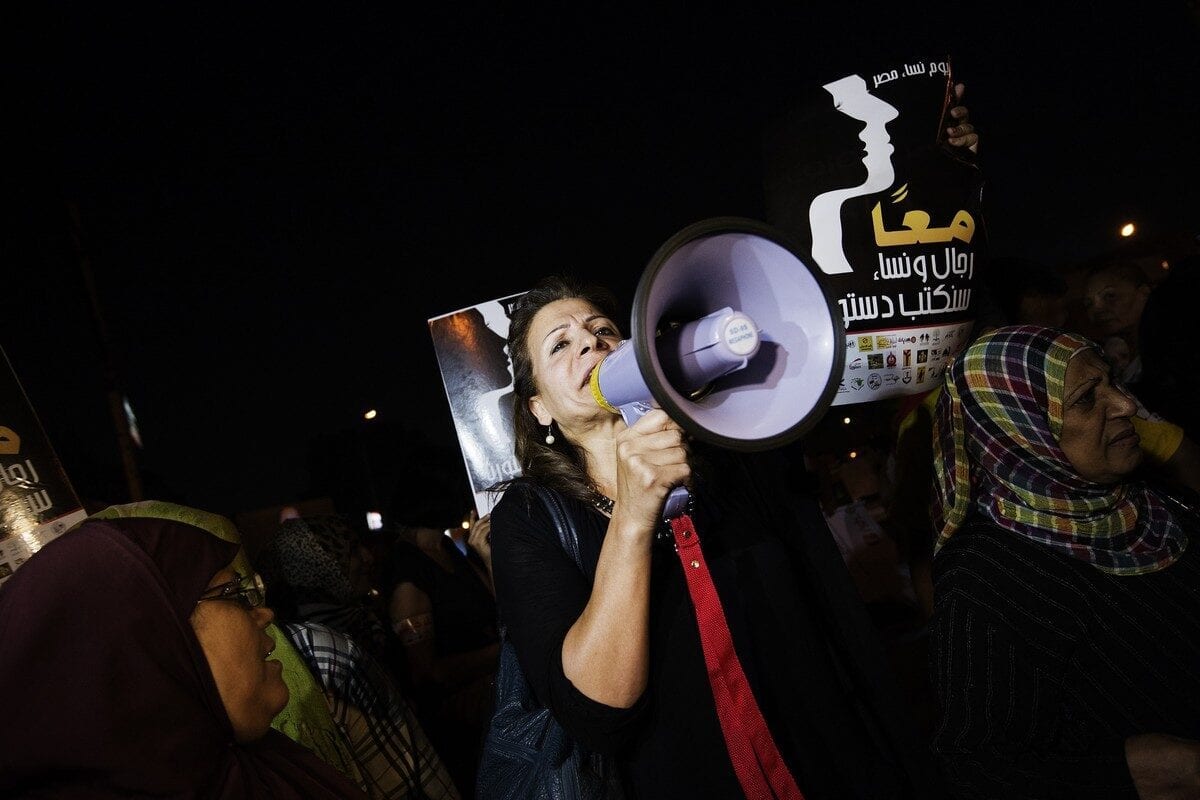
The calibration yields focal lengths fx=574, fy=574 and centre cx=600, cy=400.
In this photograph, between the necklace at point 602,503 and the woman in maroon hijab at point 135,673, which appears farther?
the necklace at point 602,503

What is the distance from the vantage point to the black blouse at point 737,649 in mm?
1244

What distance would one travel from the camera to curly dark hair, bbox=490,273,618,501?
1607 millimetres

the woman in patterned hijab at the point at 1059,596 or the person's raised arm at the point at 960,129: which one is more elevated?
the person's raised arm at the point at 960,129

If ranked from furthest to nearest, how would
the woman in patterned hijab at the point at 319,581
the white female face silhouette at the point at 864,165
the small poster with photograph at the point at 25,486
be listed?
the woman in patterned hijab at the point at 319,581 → the small poster with photograph at the point at 25,486 → the white female face silhouette at the point at 864,165

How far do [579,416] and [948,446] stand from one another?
140 cm

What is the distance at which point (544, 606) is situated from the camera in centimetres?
124

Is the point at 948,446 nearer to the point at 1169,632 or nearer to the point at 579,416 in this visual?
the point at 1169,632

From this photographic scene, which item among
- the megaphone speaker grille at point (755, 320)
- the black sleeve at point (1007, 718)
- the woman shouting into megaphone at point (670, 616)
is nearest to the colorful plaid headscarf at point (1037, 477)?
the black sleeve at point (1007, 718)

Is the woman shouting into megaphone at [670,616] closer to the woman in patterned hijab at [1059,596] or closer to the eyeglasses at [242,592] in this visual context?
the woman in patterned hijab at [1059,596]

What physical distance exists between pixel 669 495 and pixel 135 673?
1.14 meters

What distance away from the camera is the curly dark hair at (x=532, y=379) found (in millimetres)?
1607

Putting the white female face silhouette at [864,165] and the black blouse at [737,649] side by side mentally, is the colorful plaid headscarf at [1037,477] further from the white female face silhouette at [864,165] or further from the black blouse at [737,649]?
the black blouse at [737,649]

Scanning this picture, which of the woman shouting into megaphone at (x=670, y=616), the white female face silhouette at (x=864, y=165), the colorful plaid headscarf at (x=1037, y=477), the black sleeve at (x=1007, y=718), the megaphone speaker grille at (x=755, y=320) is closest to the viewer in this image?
the megaphone speaker grille at (x=755, y=320)

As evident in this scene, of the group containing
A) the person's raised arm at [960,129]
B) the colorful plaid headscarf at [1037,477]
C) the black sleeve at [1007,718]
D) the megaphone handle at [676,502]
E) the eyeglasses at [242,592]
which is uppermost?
the person's raised arm at [960,129]
